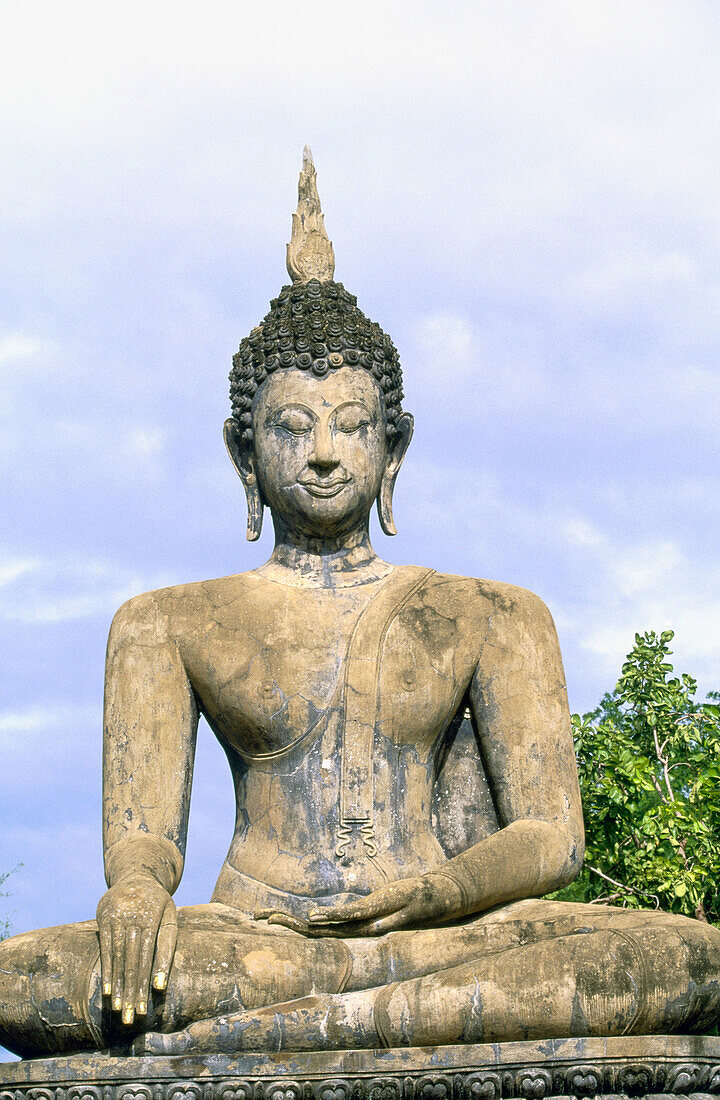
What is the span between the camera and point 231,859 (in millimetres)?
9711

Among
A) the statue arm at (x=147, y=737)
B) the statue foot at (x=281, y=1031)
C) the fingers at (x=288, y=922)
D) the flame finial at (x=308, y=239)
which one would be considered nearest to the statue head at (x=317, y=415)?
the flame finial at (x=308, y=239)

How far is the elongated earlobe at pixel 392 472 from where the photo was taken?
10.6 meters

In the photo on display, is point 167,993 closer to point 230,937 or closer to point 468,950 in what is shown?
point 230,937

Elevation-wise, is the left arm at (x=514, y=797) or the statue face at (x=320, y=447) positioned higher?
the statue face at (x=320, y=447)

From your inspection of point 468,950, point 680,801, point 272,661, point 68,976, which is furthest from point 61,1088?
point 680,801

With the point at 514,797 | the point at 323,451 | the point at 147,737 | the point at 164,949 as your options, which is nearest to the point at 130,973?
the point at 164,949

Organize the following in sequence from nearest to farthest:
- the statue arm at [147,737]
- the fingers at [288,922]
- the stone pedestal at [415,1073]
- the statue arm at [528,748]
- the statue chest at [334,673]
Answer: the stone pedestal at [415,1073], the fingers at [288,922], the statue arm at [528,748], the statue arm at [147,737], the statue chest at [334,673]

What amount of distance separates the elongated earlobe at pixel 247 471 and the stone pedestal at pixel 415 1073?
11.0 feet

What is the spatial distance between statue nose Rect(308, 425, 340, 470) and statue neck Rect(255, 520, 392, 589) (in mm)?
480

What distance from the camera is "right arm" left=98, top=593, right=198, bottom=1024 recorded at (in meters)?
9.30

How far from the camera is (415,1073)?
26.1 ft

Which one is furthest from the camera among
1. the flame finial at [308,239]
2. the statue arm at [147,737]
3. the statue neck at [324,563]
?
the flame finial at [308,239]

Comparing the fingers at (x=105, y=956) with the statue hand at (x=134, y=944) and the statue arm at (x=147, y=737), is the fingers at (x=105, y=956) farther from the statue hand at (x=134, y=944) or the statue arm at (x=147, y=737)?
the statue arm at (x=147, y=737)

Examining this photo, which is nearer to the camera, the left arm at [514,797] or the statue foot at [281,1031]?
the statue foot at [281,1031]
